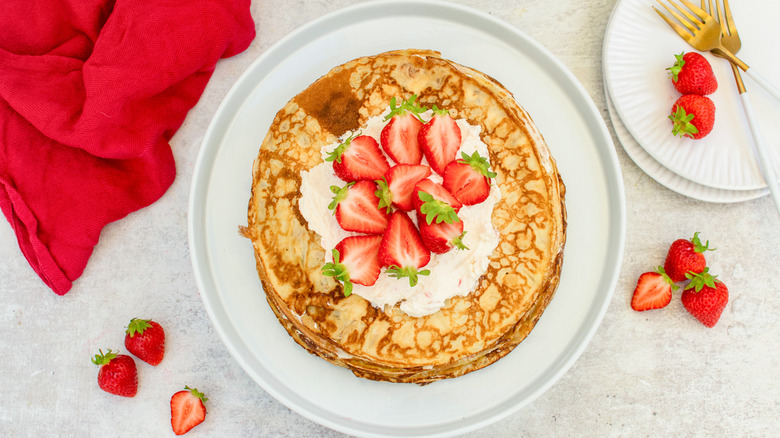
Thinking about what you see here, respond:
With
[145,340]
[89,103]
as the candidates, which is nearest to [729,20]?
[89,103]

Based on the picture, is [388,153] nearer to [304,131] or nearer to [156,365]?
[304,131]

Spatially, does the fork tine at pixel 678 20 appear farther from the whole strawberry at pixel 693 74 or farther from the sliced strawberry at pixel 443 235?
the sliced strawberry at pixel 443 235

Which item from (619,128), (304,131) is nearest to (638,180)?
(619,128)

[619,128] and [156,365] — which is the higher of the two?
[619,128]

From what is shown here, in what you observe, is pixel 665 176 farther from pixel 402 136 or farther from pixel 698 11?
pixel 402 136

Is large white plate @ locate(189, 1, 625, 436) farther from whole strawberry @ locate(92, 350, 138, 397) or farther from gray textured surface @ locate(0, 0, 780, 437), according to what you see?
whole strawberry @ locate(92, 350, 138, 397)

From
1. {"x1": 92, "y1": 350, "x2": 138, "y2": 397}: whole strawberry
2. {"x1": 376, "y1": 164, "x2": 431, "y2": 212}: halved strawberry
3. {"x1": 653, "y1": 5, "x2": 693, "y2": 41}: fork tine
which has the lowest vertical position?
{"x1": 92, "y1": 350, "x2": 138, "y2": 397}: whole strawberry

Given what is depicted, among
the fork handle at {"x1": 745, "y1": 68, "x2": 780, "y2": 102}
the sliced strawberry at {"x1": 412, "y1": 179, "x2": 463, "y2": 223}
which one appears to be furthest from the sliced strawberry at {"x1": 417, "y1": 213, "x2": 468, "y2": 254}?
the fork handle at {"x1": 745, "y1": 68, "x2": 780, "y2": 102}
